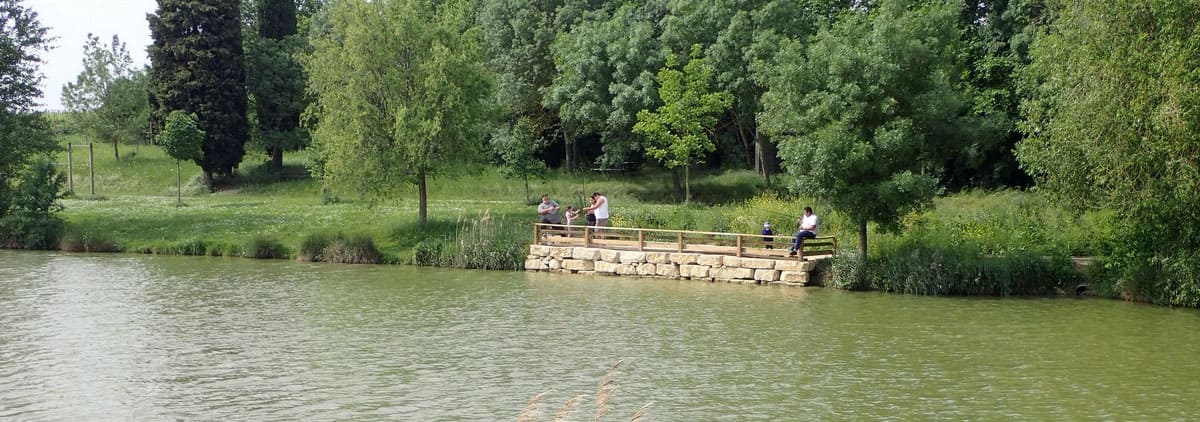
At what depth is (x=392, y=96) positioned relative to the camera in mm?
35000

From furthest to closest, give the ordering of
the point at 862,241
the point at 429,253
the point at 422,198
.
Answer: the point at 422,198
the point at 429,253
the point at 862,241

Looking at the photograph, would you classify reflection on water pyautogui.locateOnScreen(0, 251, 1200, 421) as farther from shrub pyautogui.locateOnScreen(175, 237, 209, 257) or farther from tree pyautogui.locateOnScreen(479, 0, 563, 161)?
tree pyautogui.locateOnScreen(479, 0, 563, 161)

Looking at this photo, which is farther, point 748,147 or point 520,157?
point 748,147

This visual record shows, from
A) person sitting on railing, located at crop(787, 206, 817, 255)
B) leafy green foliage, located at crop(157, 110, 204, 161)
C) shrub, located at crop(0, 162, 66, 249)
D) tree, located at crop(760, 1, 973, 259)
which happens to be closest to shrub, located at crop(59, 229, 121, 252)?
shrub, located at crop(0, 162, 66, 249)

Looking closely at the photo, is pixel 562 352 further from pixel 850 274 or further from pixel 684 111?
pixel 684 111

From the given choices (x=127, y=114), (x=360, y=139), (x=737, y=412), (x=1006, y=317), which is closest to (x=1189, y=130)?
(x=1006, y=317)

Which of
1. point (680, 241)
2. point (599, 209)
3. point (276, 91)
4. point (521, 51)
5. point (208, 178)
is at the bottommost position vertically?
point (680, 241)

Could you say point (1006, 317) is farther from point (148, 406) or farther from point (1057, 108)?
point (148, 406)

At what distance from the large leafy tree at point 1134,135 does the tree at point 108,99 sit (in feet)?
163

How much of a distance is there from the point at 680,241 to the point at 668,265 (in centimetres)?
72

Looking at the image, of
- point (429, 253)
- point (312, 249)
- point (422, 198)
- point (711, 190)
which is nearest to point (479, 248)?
point (429, 253)

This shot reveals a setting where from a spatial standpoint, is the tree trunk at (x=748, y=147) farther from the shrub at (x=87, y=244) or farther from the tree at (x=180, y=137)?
the shrub at (x=87, y=244)

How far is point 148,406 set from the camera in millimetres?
15336

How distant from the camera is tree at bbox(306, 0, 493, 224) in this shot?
113 ft
